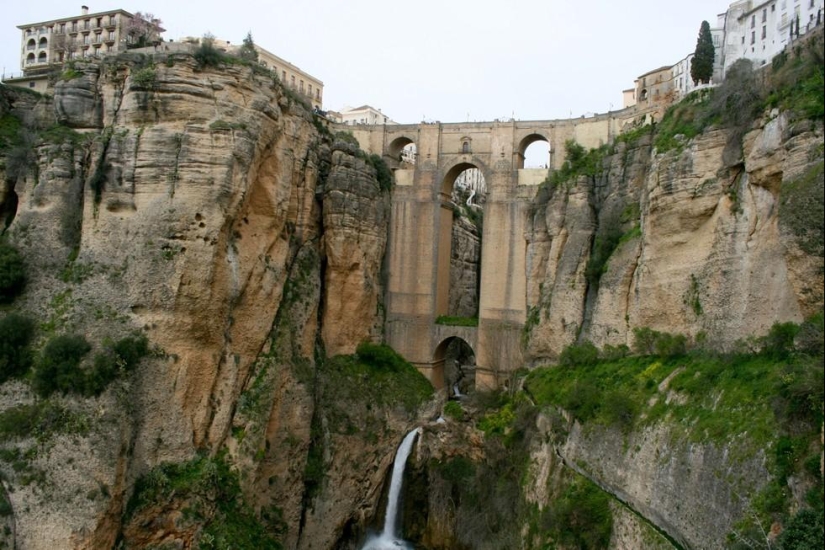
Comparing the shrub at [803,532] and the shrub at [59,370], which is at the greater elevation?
the shrub at [59,370]

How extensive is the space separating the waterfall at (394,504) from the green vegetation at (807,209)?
55.9 ft

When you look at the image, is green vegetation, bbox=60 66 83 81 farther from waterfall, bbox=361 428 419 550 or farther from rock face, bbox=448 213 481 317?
rock face, bbox=448 213 481 317

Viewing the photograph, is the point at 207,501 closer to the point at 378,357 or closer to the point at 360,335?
the point at 378,357

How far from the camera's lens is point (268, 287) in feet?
77.6

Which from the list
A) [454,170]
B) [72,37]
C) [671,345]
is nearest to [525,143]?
[454,170]

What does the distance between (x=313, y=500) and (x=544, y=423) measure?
8.41m

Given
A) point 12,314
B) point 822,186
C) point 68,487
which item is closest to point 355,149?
point 12,314

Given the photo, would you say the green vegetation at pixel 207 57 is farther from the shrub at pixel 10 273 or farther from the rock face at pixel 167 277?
the shrub at pixel 10 273

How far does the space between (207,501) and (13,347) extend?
679cm

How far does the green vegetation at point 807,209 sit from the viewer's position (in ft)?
40.8

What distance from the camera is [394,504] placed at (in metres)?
25.9

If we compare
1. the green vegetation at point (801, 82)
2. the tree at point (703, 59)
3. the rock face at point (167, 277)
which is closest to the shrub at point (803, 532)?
the green vegetation at point (801, 82)

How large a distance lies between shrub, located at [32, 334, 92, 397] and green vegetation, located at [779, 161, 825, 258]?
17146 mm

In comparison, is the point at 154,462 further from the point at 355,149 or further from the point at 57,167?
the point at 355,149
